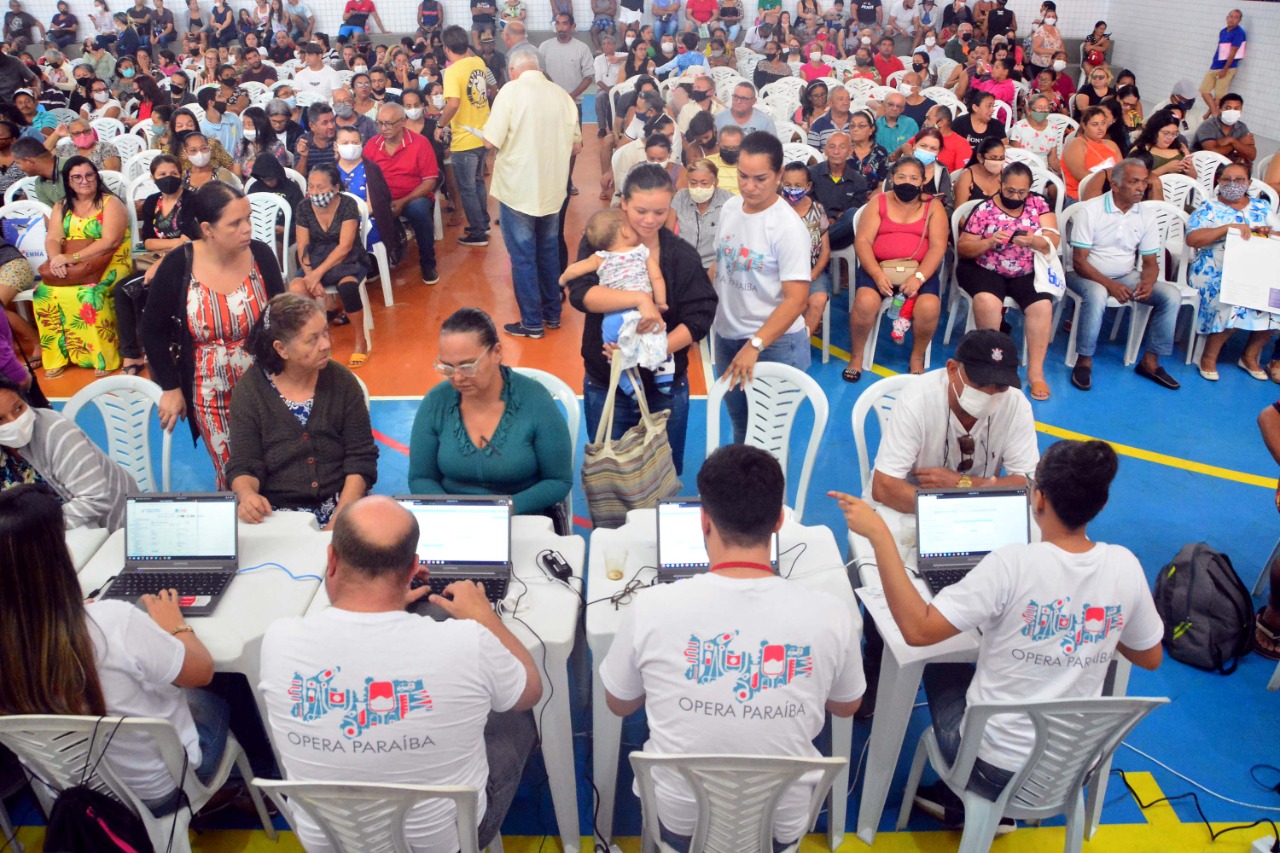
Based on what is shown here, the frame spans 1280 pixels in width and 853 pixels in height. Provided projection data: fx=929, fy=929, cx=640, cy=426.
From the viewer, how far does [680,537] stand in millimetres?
2818

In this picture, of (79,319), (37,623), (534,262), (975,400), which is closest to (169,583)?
(37,623)

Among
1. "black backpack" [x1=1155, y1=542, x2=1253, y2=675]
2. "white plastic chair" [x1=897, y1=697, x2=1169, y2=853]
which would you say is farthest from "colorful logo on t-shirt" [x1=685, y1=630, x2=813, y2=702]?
Result: "black backpack" [x1=1155, y1=542, x2=1253, y2=675]

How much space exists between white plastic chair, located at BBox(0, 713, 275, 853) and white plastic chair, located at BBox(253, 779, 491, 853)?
38 centimetres

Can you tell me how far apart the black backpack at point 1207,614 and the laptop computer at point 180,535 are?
3.40m

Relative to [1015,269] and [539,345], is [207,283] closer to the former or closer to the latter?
[539,345]

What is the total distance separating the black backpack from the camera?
11.5ft

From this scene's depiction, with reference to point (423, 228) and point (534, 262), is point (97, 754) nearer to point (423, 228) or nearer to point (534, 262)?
point (534, 262)

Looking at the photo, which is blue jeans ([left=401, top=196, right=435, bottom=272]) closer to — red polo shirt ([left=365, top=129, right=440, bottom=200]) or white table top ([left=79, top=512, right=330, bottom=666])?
red polo shirt ([left=365, top=129, right=440, bottom=200])

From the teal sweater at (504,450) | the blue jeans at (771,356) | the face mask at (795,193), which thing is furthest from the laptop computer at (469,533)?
the face mask at (795,193)

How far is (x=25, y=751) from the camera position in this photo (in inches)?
88.4

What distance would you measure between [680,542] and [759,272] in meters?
1.55

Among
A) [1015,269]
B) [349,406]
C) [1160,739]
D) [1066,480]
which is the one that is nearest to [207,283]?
[349,406]

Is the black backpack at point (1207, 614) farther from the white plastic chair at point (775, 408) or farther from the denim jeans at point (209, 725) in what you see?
the denim jeans at point (209, 725)

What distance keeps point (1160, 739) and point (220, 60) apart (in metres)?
13.6
